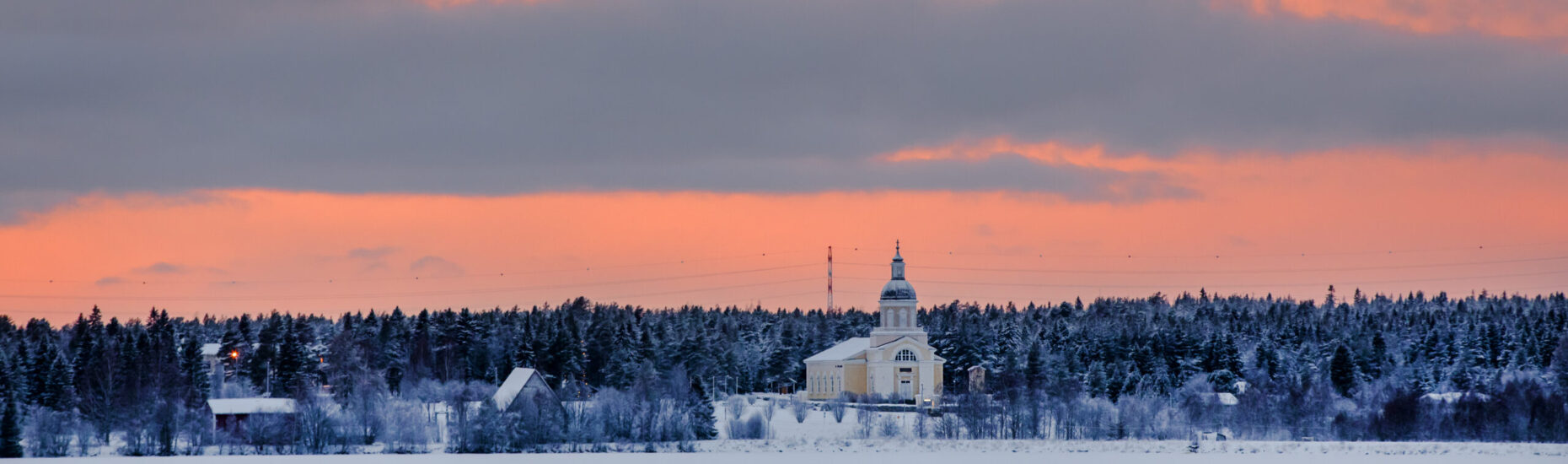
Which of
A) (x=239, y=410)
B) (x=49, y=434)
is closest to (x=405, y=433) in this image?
(x=239, y=410)

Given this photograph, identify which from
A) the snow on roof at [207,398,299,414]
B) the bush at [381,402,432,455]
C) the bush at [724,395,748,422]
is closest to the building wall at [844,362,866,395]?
the bush at [724,395,748,422]

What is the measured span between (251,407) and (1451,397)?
6620 centimetres

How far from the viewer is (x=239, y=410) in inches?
3435

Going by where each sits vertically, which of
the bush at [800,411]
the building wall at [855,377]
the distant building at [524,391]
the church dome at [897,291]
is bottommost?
the bush at [800,411]

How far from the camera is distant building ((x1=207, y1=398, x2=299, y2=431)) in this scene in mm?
86438

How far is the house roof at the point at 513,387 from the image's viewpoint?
94.1 m

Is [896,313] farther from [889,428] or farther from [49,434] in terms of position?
[49,434]

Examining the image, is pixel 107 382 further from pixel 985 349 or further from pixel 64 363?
pixel 985 349

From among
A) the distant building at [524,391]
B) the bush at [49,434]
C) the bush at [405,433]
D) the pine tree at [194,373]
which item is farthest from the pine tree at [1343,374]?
the bush at [49,434]

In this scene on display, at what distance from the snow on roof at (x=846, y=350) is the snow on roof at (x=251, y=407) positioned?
146 feet

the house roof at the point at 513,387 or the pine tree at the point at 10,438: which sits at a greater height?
the house roof at the point at 513,387

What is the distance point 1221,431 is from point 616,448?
102 feet

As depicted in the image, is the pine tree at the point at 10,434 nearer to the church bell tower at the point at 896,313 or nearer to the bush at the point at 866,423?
the bush at the point at 866,423

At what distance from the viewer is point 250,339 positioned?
130 meters
